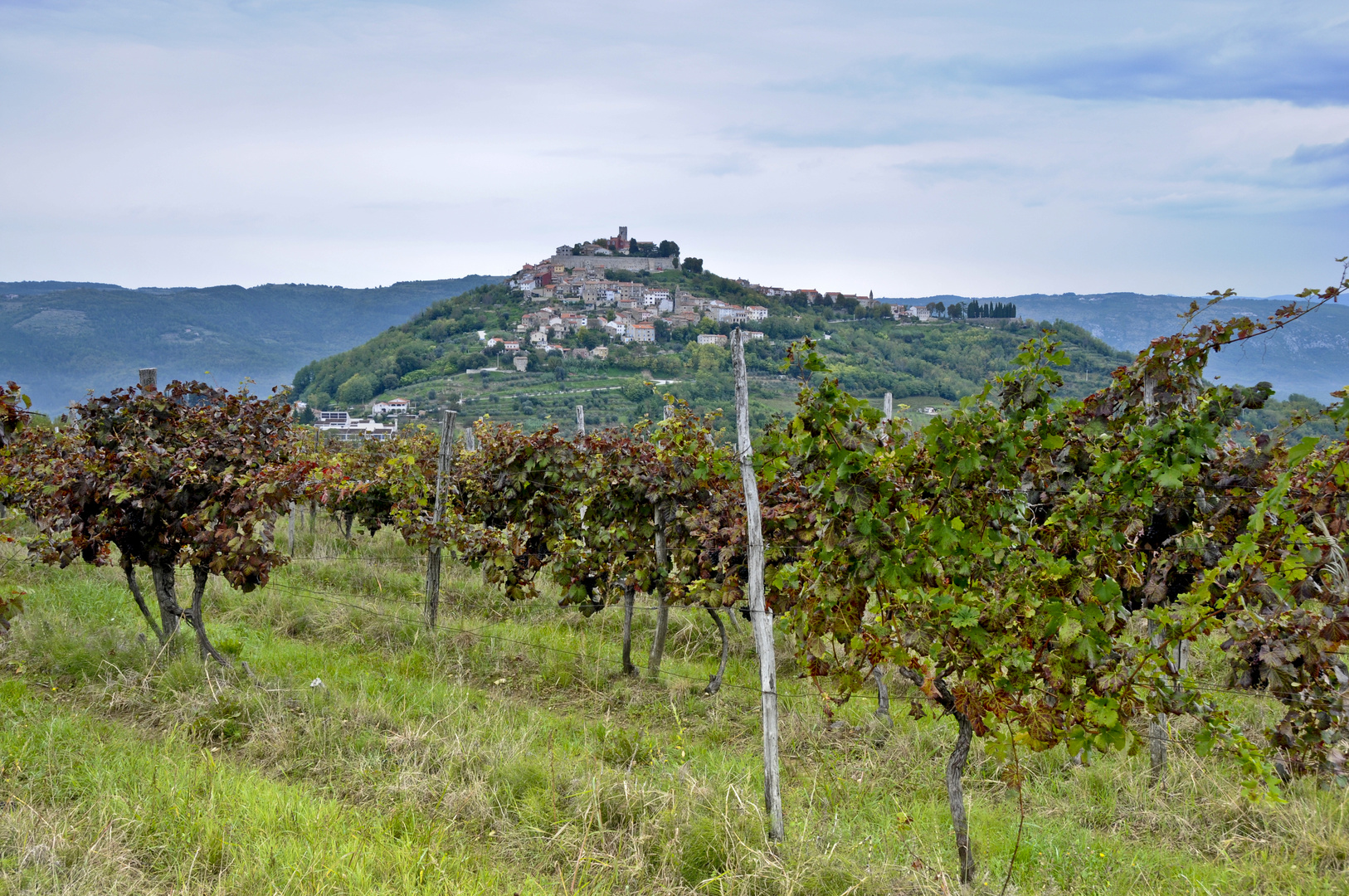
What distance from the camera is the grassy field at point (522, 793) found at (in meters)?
3.12

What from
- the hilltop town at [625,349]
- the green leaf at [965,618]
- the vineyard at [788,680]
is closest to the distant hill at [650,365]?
the hilltop town at [625,349]

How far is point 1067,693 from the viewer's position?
2.79 m

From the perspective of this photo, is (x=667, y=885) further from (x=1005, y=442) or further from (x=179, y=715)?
(x=179, y=715)

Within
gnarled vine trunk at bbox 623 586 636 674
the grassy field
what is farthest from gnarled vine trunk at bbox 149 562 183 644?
gnarled vine trunk at bbox 623 586 636 674

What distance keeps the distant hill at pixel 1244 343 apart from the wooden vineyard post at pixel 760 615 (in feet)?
6.46

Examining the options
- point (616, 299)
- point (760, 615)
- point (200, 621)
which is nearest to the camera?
point (760, 615)

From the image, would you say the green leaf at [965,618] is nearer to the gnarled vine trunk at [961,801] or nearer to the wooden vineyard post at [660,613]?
the gnarled vine trunk at [961,801]

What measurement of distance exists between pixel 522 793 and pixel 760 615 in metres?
1.63

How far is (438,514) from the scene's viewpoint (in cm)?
723

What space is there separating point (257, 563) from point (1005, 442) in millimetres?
4444

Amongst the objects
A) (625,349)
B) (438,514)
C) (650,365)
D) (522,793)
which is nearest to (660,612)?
(438,514)

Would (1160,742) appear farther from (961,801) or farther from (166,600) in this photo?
(166,600)

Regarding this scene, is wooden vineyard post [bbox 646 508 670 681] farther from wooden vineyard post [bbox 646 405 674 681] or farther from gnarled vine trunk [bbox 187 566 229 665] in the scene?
gnarled vine trunk [bbox 187 566 229 665]

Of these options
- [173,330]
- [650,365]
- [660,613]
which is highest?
[173,330]
